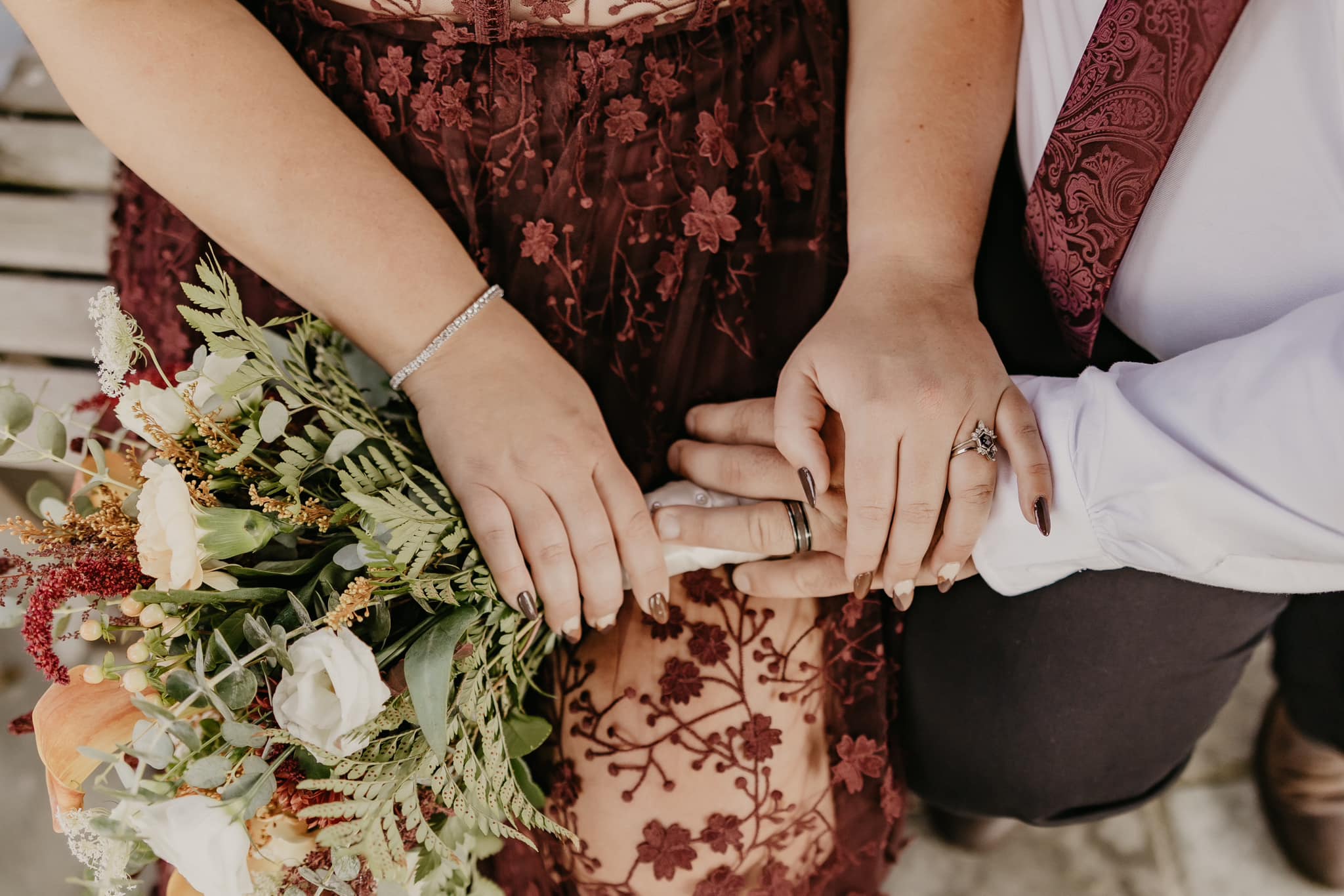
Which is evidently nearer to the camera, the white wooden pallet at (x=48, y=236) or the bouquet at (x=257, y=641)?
the bouquet at (x=257, y=641)

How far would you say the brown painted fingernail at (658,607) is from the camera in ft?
2.93

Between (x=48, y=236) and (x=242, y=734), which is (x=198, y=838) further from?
(x=48, y=236)

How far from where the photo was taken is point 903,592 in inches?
35.8

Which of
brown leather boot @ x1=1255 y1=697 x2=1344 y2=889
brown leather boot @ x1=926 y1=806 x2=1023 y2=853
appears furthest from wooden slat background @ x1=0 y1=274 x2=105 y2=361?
brown leather boot @ x1=1255 y1=697 x2=1344 y2=889

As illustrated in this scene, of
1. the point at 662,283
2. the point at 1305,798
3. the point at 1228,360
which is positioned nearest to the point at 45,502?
the point at 662,283

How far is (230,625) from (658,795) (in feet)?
1.50

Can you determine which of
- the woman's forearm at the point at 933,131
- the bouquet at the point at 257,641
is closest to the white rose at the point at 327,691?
the bouquet at the point at 257,641

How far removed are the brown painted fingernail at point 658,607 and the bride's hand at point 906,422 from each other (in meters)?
0.19

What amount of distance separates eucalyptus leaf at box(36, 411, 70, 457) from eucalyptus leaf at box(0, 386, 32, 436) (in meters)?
0.01

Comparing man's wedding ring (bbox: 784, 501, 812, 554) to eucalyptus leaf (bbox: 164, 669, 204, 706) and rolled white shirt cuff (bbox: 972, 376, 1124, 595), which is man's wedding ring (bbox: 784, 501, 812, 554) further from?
eucalyptus leaf (bbox: 164, 669, 204, 706)

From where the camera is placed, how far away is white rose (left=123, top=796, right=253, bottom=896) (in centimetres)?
60

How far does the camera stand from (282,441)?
2.68ft

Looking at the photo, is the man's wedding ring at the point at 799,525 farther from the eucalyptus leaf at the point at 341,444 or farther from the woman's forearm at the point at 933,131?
the eucalyptus leaf at the point at 341,444

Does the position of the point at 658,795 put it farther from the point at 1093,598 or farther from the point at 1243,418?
the point at 1243,418
